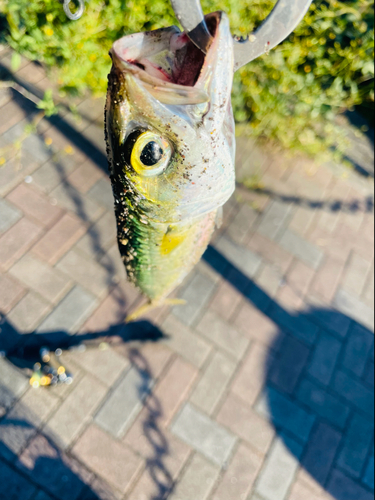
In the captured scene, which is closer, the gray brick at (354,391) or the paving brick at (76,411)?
the paving brick at (76,411)

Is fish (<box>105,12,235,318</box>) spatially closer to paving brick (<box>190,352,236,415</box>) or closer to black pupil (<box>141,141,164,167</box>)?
black pupil (<box>141,141,164,167</box>)

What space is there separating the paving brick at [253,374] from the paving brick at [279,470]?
404 mm

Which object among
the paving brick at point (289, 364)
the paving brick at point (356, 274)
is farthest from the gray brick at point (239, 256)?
the paving brick at point (356, 274)

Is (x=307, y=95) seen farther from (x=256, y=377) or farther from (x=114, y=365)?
(x=114, y=365)

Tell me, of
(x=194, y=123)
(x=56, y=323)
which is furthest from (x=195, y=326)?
(x=194, y=123)

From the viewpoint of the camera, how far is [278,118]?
4.18 metres

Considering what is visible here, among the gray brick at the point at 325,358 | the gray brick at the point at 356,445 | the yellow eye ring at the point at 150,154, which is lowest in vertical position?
the gray brick at the point at 356,445

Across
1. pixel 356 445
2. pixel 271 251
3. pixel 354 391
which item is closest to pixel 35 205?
pixel 271 251

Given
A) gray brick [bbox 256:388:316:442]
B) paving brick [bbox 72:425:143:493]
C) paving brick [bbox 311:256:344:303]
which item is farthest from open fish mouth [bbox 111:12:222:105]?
paving brick [bbox 311:256:344:303]

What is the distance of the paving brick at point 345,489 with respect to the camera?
2.70m

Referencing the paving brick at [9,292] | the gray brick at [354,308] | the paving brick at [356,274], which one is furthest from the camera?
the paving brick at [356,274]

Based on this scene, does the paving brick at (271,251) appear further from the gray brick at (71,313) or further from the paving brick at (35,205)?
the paving brick at (35,205)

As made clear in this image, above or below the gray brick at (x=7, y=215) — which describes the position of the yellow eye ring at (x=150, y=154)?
above

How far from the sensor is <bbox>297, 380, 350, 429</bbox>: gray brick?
9.70 feet
